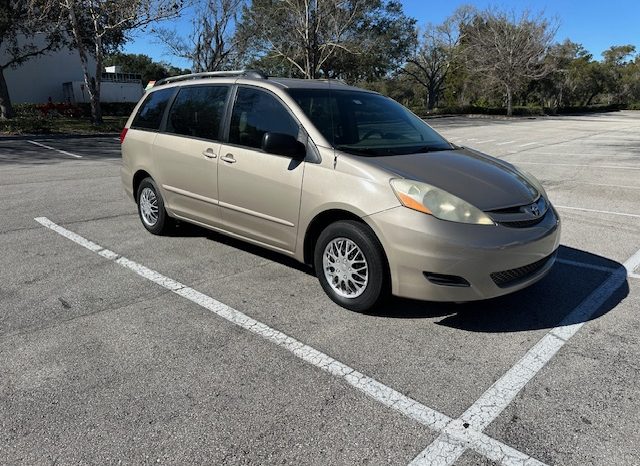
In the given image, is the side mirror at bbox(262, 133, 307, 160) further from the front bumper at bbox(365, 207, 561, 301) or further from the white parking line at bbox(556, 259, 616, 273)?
the white parking line at bbox(556, 259, 616, 273)

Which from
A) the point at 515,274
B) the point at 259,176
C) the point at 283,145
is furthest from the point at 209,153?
the point at 515,274

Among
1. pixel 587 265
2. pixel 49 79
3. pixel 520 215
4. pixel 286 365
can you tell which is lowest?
pixel 286 365

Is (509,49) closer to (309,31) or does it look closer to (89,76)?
(309,31)

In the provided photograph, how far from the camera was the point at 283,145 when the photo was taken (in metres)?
3.86

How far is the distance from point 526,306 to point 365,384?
1727 mm

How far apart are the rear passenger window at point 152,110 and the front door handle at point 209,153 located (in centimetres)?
104

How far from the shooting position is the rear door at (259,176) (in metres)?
4.05

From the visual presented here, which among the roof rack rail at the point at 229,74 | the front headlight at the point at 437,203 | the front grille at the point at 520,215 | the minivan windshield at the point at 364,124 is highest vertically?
the roof rack rail at the point at 229,74

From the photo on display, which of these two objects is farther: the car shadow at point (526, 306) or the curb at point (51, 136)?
the curb at point (51, 136)

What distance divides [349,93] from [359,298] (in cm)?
203

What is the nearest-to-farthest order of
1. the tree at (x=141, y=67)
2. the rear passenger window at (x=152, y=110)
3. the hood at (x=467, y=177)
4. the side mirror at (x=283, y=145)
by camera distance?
1. the hood at (x=467, y=177)
2. the side mirror at (x=283, y=145)
3. the rear passenger window at (x=152, y=110)
4. the tree at (x=141, y=67)

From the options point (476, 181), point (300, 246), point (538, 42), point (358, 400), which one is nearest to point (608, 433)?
point (358, 400)

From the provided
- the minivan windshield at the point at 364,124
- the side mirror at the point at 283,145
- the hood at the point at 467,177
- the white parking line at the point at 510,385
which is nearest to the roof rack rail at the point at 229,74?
the minivan windshield at the point at 364,124

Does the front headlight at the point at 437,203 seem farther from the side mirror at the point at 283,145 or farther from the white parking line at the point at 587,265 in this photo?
the white parking line at the point at 587,265
